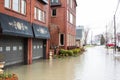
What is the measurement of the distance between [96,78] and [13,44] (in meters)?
8.61

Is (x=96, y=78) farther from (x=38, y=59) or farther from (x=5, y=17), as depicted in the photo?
(x=38, y=59)

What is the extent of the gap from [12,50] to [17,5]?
389 centimetres

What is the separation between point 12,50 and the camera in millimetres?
19703

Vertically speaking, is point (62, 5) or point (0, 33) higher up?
point (62, 5)

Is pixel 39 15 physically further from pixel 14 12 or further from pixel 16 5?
pixel 14 12

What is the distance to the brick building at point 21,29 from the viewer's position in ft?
58.0

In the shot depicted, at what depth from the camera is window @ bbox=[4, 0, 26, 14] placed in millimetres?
18556

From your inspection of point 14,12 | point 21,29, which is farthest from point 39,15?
point 14,12

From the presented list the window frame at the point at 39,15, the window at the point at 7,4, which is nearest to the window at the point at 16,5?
the window at the point at 7,4

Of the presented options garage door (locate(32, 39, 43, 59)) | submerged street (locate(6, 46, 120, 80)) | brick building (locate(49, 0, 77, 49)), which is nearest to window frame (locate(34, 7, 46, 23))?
garage door (locate(32, 39, 43, 59))

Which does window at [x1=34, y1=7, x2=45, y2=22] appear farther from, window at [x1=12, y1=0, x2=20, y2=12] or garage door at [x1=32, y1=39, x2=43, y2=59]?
window at [x1=12, y1=0, x2=20, y2=12]

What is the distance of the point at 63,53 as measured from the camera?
1342 inches

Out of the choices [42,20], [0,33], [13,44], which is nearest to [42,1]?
[42,20]

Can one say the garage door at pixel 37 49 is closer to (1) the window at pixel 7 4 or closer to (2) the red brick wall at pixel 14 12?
(2) the red brick wall at pixel 14 12
